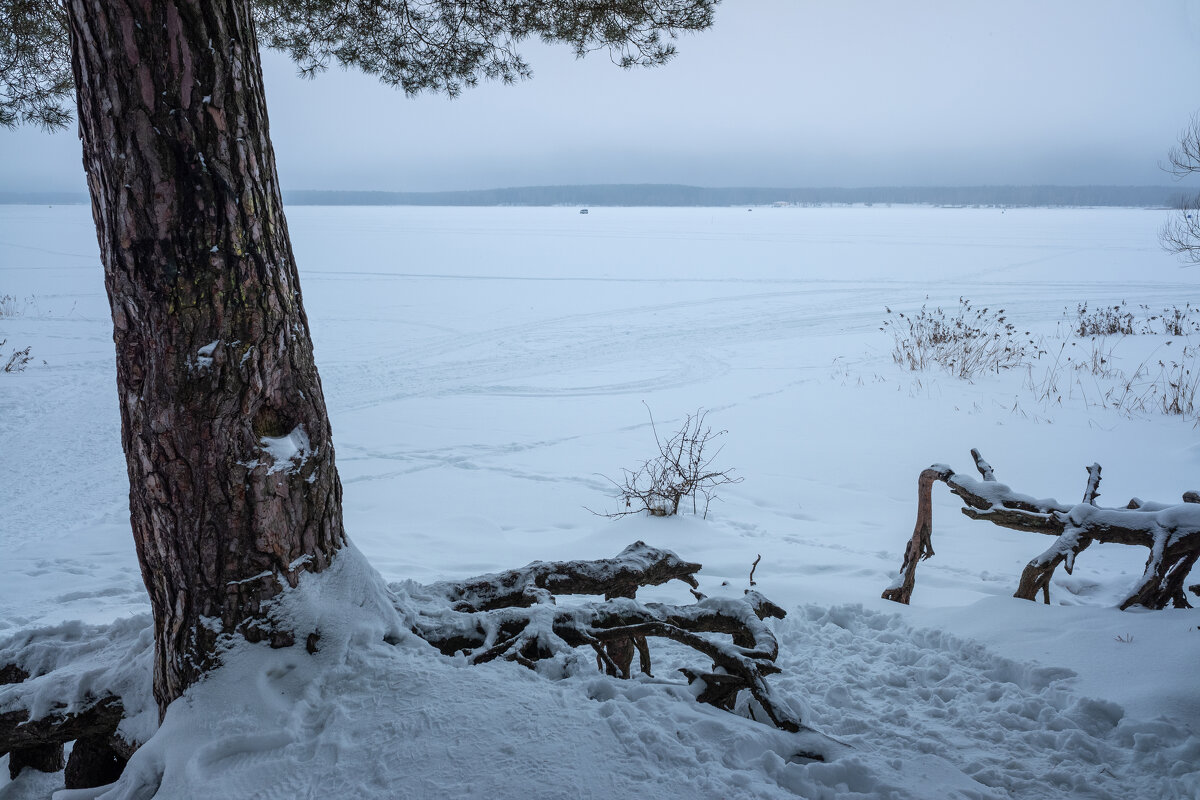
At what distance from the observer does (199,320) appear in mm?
1841

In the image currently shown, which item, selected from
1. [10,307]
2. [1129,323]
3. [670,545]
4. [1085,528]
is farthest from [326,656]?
[10,307]

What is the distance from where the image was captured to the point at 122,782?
1.72m

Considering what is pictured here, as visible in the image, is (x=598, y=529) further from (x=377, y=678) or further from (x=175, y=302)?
(x=175, y=302)

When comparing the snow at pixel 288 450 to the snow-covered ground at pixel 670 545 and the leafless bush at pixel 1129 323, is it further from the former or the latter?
the leafless bush at pixel 1129 323

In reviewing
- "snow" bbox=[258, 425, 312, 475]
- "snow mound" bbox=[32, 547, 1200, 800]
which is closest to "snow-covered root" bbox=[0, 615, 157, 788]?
"snow mound" bbox=[32, 547, 1200, 800]

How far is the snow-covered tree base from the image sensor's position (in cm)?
195

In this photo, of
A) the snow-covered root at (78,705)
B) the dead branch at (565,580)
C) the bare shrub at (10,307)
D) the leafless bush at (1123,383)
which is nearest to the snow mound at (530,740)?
the snow-covered root at (78,705)

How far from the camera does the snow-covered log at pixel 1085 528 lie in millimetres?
2920

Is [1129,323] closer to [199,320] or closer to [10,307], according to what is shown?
[199,320]

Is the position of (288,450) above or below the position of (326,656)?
above

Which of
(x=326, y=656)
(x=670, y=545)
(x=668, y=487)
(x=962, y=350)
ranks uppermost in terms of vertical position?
(x=962, y=350)

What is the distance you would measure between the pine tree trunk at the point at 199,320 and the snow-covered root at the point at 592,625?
566mm

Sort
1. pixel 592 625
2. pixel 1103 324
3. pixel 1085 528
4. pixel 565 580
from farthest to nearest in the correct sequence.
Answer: pixel 1103 324 → pixel 1085 528 → pixel 565 580 → pixel 592 625

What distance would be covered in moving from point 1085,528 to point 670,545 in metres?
2.58
